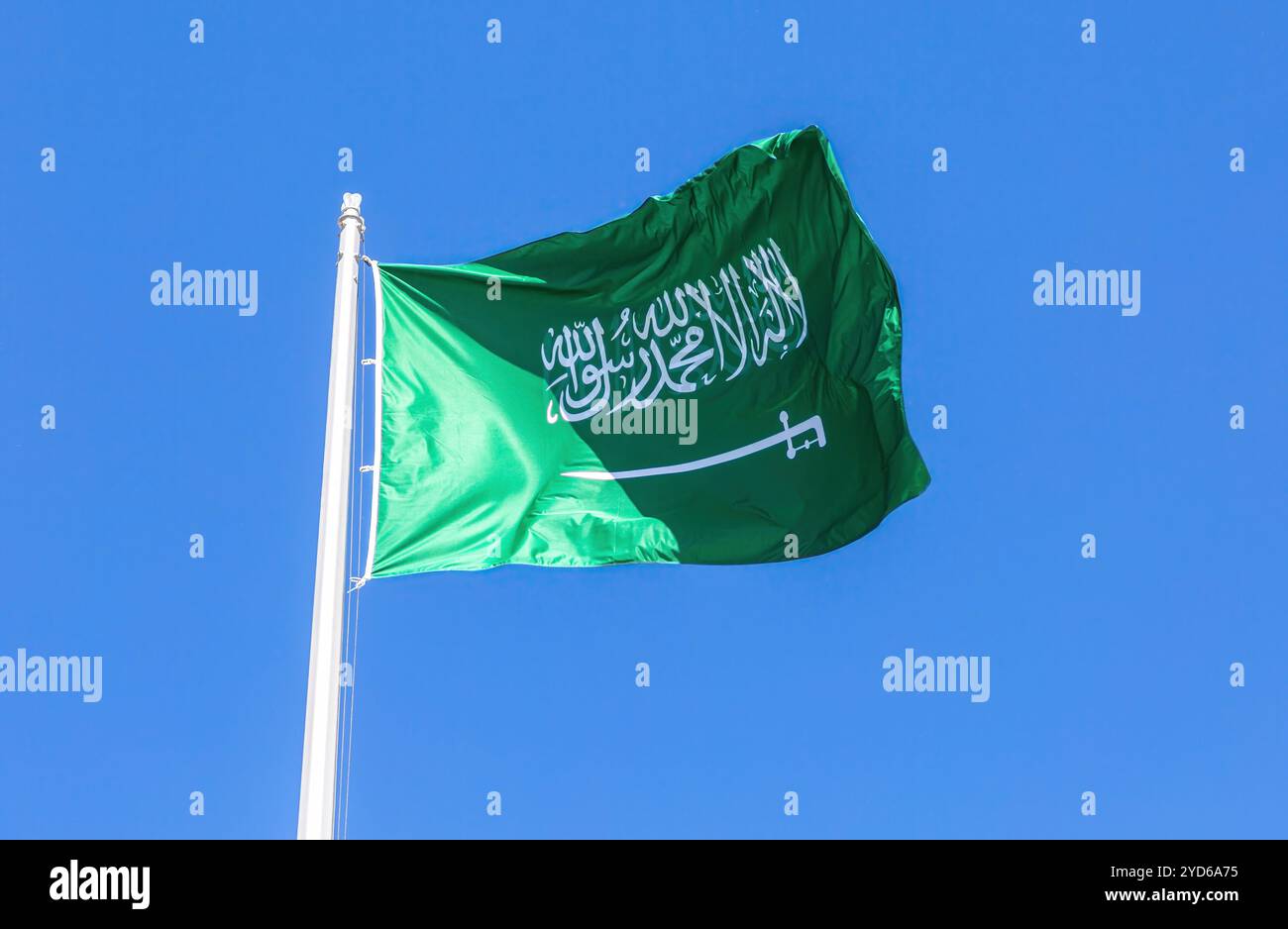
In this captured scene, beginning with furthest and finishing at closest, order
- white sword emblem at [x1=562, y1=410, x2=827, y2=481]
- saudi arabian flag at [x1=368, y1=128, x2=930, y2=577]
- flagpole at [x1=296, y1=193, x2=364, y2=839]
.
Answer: white sword emblem at [x1=562, y1=410, x2=827, y2=481]
saudi arabian flag at [x1=368, y1=128, x2=930, y2=577]
flagpole at [x1=296, y1=193, x2=364, y2=839]

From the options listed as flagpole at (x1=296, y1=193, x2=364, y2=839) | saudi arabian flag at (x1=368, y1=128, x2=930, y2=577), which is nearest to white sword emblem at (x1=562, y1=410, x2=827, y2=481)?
saudi arabian flag at (x1=368, y1=128, x2=930, y2=577)

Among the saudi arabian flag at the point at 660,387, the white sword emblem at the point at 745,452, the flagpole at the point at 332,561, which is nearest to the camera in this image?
the flagpole at the point at 332,561

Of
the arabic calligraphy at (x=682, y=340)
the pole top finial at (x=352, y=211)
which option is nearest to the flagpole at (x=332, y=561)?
the pole top finial at (x=352, y=211)

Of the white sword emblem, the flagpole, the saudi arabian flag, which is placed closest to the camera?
the flagpole

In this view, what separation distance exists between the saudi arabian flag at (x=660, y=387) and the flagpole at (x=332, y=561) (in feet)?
2.63

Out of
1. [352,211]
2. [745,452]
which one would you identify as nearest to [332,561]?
[352,211]

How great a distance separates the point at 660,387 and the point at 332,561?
196 inches

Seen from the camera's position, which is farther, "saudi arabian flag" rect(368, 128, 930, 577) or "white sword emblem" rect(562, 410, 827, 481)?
"white sword emblem" rect(562, 410, 827, 481)

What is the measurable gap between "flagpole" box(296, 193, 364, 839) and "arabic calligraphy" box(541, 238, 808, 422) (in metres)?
2.64

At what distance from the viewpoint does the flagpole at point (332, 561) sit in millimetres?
12445

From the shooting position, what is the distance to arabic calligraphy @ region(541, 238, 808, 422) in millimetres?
16656

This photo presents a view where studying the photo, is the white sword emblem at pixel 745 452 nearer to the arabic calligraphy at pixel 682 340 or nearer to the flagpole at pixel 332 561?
the arabic calligraphy at pixel 682 340

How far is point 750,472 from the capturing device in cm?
1723

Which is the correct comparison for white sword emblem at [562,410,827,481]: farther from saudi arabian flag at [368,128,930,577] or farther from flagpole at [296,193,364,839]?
flagpole at [296,193,364,839]
